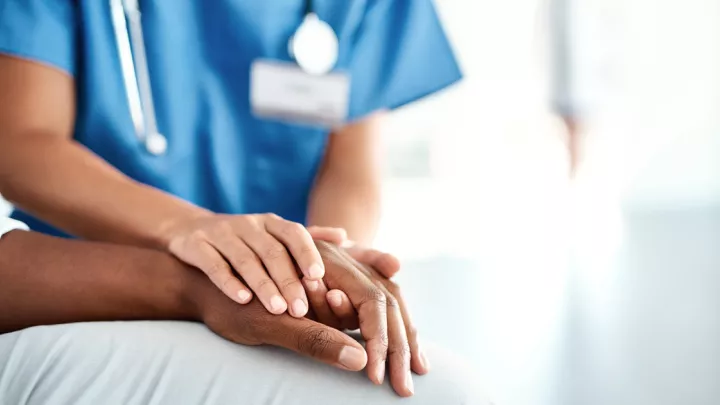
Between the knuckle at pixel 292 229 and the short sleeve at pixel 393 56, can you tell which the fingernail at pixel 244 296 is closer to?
the knuckle at pixel 292 229

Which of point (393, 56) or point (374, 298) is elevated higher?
point (393, 56)

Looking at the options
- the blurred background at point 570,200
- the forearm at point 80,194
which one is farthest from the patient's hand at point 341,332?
the blurred background at point 570,200

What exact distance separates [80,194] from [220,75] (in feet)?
1.03

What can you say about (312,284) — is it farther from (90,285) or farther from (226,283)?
(90,285)

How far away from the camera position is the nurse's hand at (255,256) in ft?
2.02

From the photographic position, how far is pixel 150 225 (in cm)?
75

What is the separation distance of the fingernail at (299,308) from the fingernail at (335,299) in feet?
0.10

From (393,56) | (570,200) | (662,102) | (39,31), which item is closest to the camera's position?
(39,31)

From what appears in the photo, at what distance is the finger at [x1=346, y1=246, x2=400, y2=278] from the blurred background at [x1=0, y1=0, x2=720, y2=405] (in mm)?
1013

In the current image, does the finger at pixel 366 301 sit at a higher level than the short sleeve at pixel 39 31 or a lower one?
lower

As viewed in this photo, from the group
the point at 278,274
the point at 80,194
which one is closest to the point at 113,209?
the point at 80,194

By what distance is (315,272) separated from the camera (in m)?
0.63

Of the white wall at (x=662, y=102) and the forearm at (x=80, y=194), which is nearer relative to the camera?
the forearm at (x=80, y=194)

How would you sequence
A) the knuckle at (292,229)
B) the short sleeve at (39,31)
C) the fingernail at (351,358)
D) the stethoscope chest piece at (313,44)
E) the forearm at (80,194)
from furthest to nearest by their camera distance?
1. the stethoscope chest piece at (313,44)
2. the short sleeve at (39,31)
3. the forearm at (80,194)
4. the knuckle at (292,229)
5. the fingernail at (351,358)
